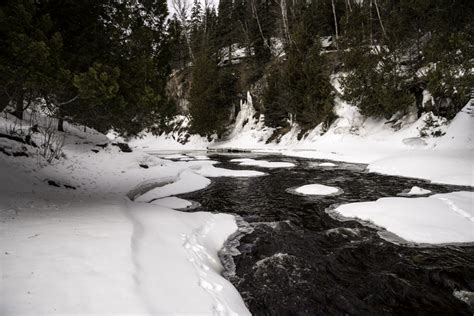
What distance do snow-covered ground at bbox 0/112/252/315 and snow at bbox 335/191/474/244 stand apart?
3784 millimetres

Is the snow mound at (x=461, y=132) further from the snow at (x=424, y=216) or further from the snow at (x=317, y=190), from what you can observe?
the snow at (x=317, y=190)

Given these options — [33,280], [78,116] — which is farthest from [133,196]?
[33,280]

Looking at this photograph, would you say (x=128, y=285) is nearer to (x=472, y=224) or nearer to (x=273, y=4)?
(x=472, y=224)

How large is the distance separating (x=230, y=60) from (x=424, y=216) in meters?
42.9

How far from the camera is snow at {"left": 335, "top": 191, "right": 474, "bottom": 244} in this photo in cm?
657

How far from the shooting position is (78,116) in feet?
31.1

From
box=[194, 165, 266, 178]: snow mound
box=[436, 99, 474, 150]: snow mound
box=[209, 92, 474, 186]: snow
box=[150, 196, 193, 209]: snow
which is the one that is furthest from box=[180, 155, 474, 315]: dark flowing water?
box=[436, 99, 474, 150]: snow mound

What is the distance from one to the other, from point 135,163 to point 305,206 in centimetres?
1029

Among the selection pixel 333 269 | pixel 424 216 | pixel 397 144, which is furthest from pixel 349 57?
pixel 333 269

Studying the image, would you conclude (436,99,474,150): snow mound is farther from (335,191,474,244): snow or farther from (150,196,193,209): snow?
(150,196,193,209): snow

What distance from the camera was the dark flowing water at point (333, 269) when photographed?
430 centimetres

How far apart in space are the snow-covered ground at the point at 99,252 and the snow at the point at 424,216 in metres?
3.78

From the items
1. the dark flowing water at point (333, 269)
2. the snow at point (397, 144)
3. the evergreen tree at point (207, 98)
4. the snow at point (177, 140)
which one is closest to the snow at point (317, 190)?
the dark flowing water at point (333, 269)

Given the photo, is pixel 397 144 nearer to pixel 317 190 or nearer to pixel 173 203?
pixel 317 190
